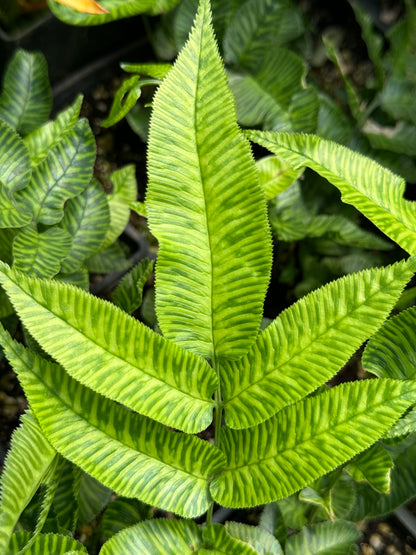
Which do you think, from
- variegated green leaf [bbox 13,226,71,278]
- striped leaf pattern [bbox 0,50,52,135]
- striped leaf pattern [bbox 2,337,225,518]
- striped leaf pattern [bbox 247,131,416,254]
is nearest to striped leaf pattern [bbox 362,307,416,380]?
striped leaf pattern [bbox 247,131,416,254]

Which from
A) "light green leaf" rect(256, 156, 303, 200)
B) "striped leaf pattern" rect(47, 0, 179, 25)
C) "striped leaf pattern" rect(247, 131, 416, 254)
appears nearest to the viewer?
"striped leaf pattern" rect(247, 131, 416, 254)

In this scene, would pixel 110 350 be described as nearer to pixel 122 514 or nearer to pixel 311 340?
pixel 311 340

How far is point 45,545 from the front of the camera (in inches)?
26.8

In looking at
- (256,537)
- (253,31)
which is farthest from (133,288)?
(253,31)

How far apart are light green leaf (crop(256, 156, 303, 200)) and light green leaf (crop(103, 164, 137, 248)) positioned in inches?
9.9

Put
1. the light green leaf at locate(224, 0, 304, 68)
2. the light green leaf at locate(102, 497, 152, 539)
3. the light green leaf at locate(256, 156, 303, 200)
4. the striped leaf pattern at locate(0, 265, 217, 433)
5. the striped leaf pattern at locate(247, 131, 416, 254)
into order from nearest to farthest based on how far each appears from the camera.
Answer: the striped leaf pattern at locate(0, 265, 217, 433) → the striped leaf pattern at locate(247, 131, 416, 254) → the light green leaf at locate(102, 497, 152, 539) → the light green leaf at locate(256, 156, 303, 200) → the light green leaf at locate(224, 0, 304, 68)

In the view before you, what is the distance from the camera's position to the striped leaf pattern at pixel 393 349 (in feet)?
2.46

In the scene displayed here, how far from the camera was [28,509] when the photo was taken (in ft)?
2.53

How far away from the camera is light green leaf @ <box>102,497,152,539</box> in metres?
0.86

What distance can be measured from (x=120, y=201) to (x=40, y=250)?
0.26 metres

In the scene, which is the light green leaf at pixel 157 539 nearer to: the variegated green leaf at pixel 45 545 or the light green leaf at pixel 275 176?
the variegated green leaf at pixel 45 545

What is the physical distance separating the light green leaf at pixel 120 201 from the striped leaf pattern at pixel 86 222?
0.09 m

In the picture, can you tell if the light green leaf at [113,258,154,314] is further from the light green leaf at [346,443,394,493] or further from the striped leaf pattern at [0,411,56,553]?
the light green leaf at [346,443,394,493]

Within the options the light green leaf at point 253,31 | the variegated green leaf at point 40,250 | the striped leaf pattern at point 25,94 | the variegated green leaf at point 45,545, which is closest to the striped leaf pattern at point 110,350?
the variegated green leaf at point 45,545
